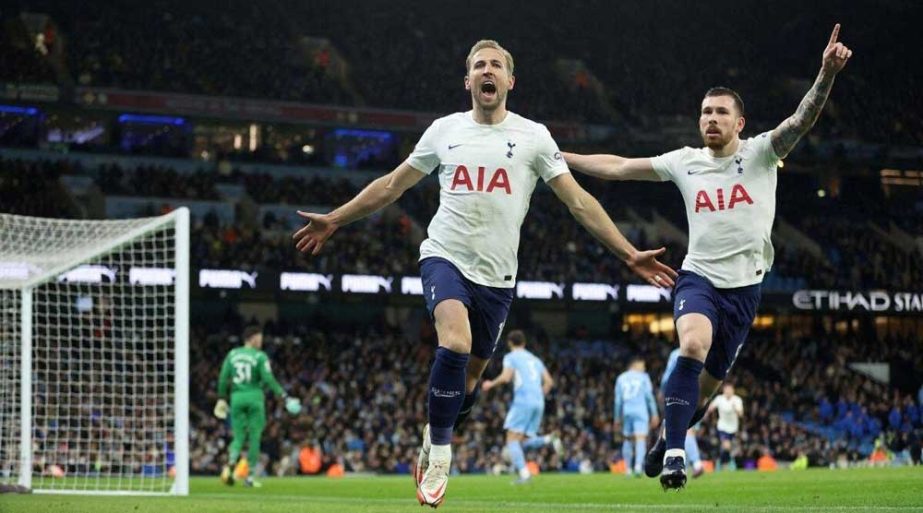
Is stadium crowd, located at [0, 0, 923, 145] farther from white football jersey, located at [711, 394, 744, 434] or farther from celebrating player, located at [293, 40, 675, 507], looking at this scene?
celebrating player, located at [293, 40, 675, 507]

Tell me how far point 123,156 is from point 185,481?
28.6 m

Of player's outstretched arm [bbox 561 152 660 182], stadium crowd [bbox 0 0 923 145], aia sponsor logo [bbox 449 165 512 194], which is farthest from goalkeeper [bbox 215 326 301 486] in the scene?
stadium crowd [bbox 0 0 923 145]

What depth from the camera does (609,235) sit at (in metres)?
7.61

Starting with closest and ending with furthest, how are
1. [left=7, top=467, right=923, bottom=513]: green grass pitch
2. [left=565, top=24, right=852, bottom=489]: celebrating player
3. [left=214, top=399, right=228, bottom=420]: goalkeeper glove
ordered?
[left=565, top=24, right=852, bottom=489]: celebrating player → [left=7, top=467, right=923, bottom=513]: green grass pitch → [left=214, top=399, right=228, bottom=420]: goalkeeper glove

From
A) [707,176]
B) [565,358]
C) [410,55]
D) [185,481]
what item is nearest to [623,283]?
[565,358]

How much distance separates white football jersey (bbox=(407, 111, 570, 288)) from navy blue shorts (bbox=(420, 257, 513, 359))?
53 millimetres

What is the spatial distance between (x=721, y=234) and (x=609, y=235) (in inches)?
53.7

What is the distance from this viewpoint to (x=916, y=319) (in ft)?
148

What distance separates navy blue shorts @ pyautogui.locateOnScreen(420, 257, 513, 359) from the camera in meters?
7.59

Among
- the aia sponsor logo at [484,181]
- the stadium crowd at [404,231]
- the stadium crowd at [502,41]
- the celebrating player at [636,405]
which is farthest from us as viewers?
the stadium crowd at [502,41]

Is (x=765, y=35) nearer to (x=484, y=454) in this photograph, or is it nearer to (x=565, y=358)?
(x=565, y=358)

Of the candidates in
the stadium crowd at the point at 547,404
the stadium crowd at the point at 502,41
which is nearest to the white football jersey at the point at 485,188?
the stadium crowd at the point at 547,404

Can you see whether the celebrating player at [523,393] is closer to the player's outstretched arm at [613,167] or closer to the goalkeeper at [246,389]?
the goalkeeper at [246,389]

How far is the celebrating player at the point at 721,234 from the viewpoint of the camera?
8.41 m
